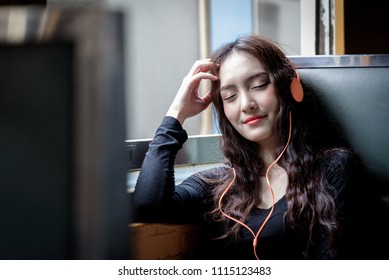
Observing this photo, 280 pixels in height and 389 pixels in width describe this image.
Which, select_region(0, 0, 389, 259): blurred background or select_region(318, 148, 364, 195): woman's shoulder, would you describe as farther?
select_region(318, 148, 364, 195): woman's shoulder

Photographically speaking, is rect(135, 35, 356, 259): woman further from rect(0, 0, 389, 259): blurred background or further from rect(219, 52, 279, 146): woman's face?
rect(0, 0, 389, 259): blurred background

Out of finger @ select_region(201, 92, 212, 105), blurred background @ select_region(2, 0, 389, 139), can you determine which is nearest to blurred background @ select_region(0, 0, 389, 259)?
blurred background @ select_region(2, 0, 389, 139)

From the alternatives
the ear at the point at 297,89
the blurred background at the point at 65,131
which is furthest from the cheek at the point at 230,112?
the blurred background at the point at 65,131

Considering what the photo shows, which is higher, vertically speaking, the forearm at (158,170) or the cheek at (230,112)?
the cheek at (230,112)

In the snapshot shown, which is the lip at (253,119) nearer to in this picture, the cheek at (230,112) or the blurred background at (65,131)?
the cheek at (230,112)

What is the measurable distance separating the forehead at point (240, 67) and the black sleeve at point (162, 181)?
127 millimetres

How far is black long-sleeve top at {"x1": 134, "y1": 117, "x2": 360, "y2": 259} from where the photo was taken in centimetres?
78

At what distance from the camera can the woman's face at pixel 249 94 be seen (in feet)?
2.61

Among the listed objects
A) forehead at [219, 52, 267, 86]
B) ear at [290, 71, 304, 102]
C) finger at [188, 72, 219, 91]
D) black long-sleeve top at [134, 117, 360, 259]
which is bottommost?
black long-sleeve top at [134, 117, 360, 259]

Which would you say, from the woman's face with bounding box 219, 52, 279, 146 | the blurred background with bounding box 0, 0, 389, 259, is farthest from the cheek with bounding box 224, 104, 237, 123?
the blurred background with bounding box 0, 0, 389, 259

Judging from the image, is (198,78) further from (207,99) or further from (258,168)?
(258,168)

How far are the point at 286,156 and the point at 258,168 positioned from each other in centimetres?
6

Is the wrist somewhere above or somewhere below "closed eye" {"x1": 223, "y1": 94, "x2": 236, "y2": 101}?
below

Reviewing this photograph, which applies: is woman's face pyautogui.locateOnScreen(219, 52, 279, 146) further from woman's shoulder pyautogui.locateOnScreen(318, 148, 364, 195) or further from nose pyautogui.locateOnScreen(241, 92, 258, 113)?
woman's shoulder pyautogui.locateOnScreen(318, 148, 364, 195)
